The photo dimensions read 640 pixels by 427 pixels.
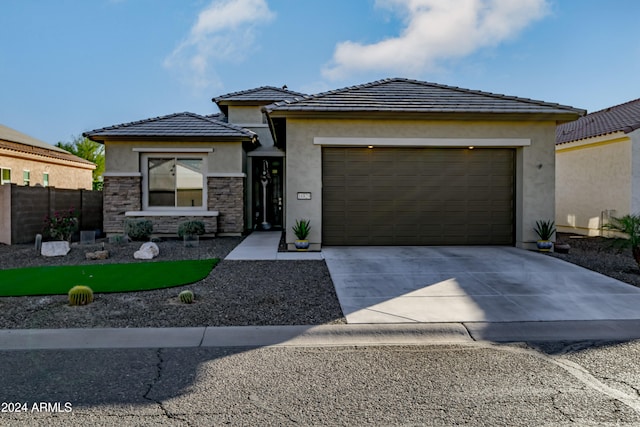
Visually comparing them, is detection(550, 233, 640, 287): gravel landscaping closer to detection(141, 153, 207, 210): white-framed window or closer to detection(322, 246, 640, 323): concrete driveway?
detection(322, 246, 640, 323): concrete driveway

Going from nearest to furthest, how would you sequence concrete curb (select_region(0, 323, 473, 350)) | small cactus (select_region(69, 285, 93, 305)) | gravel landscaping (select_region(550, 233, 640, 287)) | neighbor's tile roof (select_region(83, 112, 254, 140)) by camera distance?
concrete curb (select_region(0, 323, 473, 350))
small cactus (select_region(69, 285, 93, 305))
gravel landscaping (select_region(550, 233, 640, 287))
neighbor's tile roof (select_region(83, 112, 254, 140))

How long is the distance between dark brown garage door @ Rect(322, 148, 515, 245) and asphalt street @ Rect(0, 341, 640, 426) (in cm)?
697

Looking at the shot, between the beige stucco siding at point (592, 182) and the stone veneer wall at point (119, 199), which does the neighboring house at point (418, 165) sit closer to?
the beige stucco siding at point (592, 182)

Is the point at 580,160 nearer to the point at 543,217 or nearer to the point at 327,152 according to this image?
→ the point at 543,217

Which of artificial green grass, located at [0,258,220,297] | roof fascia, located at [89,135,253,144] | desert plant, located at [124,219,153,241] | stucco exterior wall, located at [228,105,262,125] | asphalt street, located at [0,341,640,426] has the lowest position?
asphalt street, located at [0,341,640,426]

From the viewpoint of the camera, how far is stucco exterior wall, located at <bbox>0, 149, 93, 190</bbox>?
21.4 meters

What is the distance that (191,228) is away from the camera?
14.4 meters

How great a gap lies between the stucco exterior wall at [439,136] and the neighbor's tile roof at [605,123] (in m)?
5.10

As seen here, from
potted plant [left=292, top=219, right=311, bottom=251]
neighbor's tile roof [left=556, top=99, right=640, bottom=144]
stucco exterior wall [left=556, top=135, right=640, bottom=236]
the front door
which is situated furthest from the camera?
the front door

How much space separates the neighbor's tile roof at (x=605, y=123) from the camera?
15.6m

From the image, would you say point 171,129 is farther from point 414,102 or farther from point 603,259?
point 603,259

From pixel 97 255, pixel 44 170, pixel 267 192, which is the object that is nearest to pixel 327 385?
pixel 97 255

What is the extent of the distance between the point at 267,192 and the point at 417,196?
27.5 ft

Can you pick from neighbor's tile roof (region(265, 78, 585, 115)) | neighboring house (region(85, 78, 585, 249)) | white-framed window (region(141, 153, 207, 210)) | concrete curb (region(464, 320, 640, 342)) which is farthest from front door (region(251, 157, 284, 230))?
concrete curb (region(464, 320, 640, 342))
